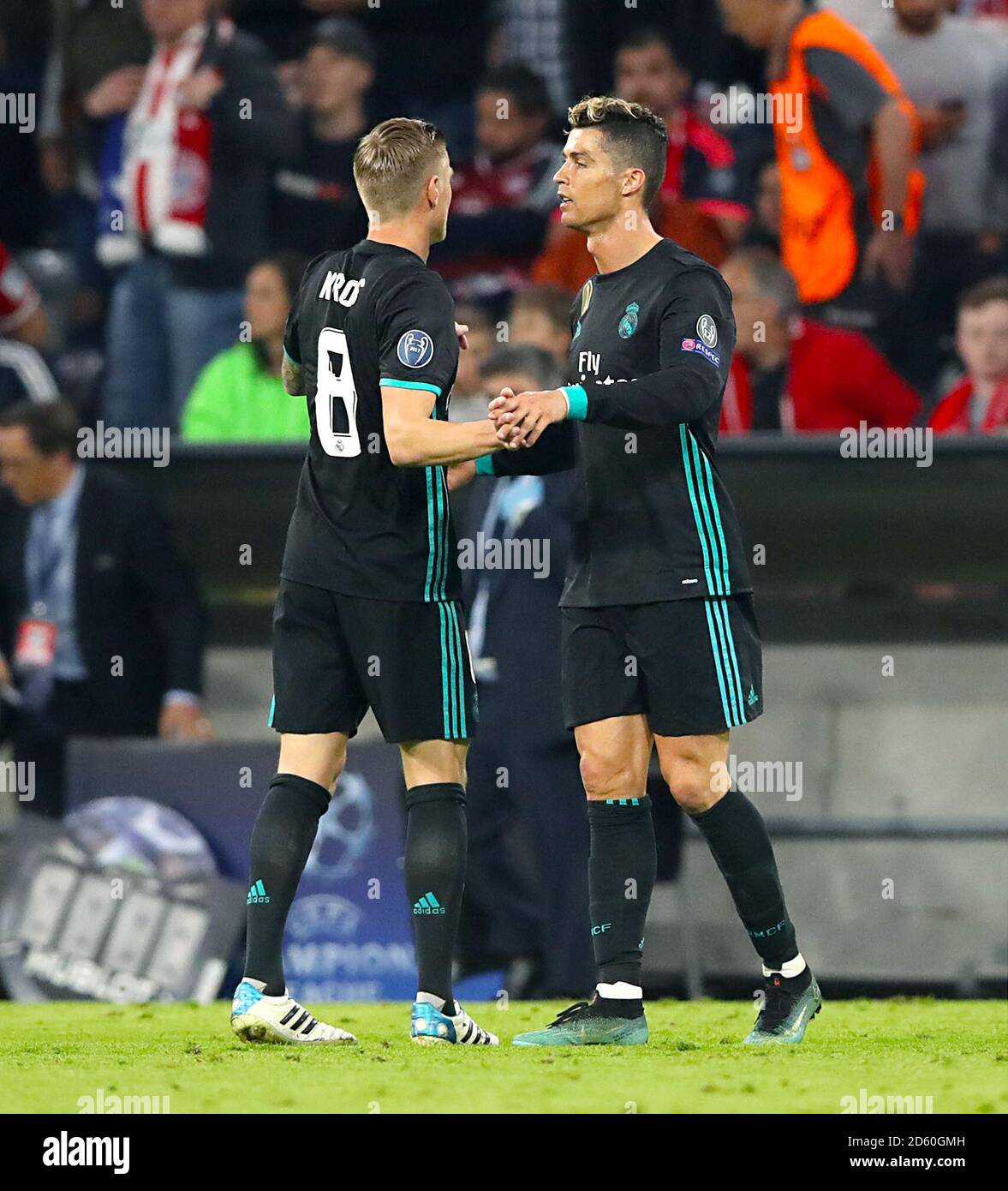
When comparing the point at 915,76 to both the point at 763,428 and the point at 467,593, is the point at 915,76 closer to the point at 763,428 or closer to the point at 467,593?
the point at 763,428

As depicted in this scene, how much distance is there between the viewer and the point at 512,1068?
3.71 metres

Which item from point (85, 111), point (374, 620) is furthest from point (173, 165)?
point (374, 620)

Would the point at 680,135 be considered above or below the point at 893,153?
above

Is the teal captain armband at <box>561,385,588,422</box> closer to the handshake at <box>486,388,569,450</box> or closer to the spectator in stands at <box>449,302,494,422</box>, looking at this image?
the handshake at <box>486,388,569,450</box>

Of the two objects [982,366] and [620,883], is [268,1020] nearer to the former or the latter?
[620,883]

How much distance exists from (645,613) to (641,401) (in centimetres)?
46

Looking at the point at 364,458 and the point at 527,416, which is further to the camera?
the point at 364,458

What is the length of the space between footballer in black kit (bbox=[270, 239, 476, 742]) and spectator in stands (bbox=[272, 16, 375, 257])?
4.02 m

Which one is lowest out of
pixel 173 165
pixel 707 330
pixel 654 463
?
pixel 654 463

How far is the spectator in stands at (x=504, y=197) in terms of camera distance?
800 cm

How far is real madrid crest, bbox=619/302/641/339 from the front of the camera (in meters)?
4.13

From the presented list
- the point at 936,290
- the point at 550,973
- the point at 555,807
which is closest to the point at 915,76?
the point at 936,290

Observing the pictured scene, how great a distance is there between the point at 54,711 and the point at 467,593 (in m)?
1.71

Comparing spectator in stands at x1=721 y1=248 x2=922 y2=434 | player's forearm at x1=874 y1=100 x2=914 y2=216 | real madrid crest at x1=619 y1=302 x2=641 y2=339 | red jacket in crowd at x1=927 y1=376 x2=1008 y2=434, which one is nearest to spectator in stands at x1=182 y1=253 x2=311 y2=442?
spectator in stands at x1=721 y1=248 x2=922 y2=434
